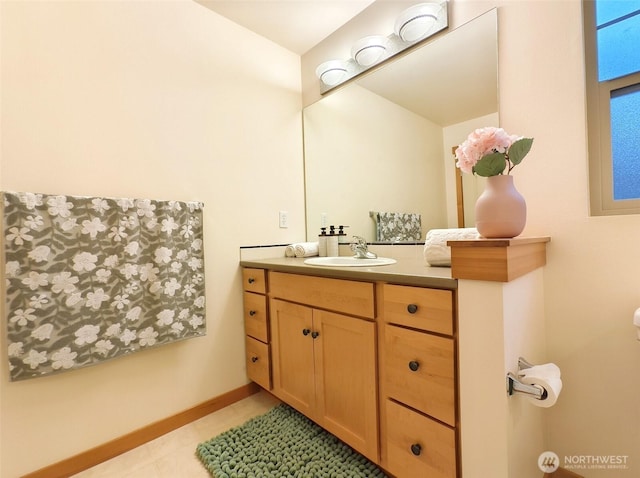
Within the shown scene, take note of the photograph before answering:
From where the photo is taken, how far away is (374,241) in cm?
173

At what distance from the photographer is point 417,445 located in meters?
0.92

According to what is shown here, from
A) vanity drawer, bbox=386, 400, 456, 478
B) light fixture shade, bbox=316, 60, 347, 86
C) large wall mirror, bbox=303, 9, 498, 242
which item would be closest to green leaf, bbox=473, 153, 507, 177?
large wall mirror, bbox=303, 9, 498, 242

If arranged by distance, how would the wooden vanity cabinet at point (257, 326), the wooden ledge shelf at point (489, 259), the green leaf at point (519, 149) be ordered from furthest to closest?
the wooden vanity cabinet at point (257, 326), the green leaf at point (519, 149), the wooden ledge shelf at point (489, 259)

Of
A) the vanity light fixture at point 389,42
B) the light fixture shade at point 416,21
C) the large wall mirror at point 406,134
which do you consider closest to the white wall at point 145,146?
the large wall mirror at point 406,134

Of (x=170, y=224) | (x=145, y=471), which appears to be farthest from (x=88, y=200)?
(x=145, y=471)

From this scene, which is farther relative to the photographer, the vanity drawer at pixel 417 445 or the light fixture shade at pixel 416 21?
the light fixture shade at pixel 416 21

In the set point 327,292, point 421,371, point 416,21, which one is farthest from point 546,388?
point 416,21

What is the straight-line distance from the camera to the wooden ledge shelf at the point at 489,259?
72 cm

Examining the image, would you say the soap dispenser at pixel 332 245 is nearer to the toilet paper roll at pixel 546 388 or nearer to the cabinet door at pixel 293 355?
the cabinet door at pixel 293 355

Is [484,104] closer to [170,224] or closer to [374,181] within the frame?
[374,181]

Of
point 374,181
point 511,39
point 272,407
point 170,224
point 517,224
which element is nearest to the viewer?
point 517,224

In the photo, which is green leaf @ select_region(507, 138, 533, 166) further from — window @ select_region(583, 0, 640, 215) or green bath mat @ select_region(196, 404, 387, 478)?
green bath mat @ select_region(196, 404, 387, 478)

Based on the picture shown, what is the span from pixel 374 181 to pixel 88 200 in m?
1.47

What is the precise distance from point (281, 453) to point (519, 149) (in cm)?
154
